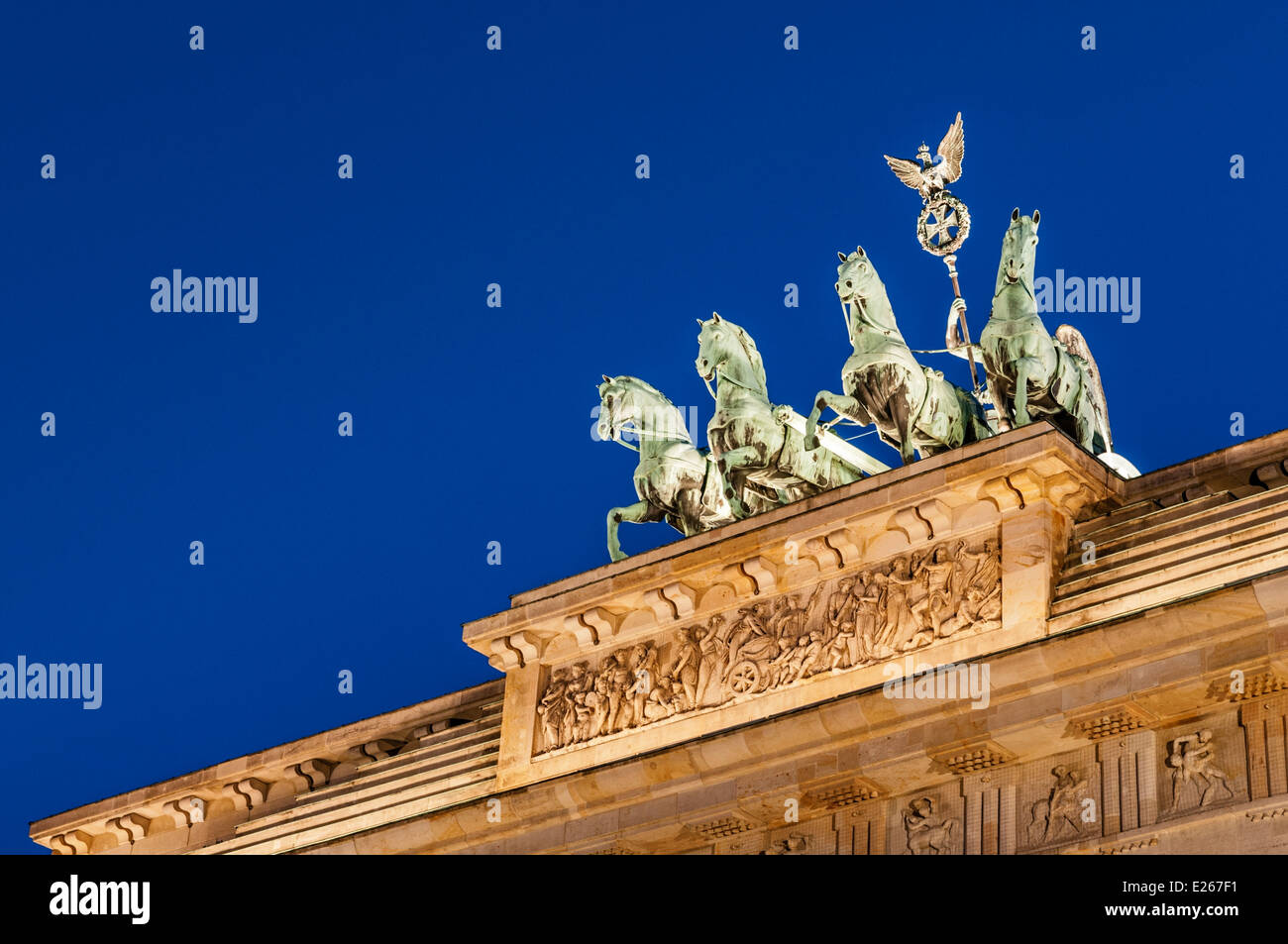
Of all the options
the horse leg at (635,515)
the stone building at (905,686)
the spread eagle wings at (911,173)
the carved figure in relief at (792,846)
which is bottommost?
the carved figure in relief at (792,846)

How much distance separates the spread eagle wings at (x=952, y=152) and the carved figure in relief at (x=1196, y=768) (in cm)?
768

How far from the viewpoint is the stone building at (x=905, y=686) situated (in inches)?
790

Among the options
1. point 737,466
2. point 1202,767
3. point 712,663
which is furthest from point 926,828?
point 737,466

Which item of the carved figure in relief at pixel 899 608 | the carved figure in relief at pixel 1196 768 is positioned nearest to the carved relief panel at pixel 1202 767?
the carved figure in relief at pixel 1196 768

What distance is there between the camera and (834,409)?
953 inches

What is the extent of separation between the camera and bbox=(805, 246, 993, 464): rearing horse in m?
24.0

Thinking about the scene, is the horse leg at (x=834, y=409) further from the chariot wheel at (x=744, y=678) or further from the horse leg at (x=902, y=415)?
the chariot wheel at (x=744, y=678)

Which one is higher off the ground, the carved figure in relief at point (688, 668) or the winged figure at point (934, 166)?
the winged figure at point (934, 166)

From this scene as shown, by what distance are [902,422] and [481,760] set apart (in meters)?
5.18

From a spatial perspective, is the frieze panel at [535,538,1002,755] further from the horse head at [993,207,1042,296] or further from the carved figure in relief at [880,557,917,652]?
the horse head at [993,207,1042,296]

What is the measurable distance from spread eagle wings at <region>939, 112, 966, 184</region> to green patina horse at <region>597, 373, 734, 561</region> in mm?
3616

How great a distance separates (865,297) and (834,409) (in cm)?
121
